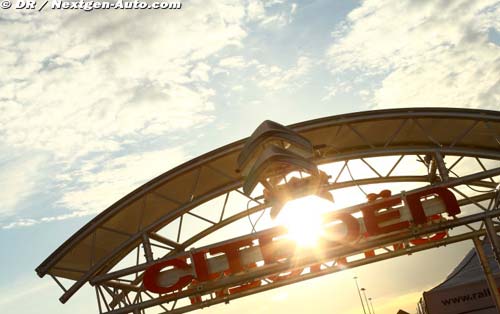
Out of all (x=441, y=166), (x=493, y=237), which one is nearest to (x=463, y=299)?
(x=493, y=237)

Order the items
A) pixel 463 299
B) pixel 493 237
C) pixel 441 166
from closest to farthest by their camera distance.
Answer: pixel 493 237 < pixel 441 166 < pixel 463 299

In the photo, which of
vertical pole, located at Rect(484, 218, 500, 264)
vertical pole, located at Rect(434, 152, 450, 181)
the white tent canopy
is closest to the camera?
vertical pole, located at Rect(484, 218, 500, 264)

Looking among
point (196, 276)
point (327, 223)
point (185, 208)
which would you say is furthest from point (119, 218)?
point (327, 223)

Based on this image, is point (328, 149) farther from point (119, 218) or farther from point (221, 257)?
point (119, 218)

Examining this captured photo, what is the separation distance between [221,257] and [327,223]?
12.1 feet

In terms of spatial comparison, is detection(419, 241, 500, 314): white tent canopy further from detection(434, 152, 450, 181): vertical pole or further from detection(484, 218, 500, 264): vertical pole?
detection(434, 152, 450, 181): vertical pole

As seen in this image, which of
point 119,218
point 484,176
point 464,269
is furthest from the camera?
point 464,269

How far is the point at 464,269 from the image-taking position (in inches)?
947

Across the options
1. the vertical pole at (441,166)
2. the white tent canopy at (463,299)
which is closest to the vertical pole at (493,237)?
the vertical pole at (441,166)

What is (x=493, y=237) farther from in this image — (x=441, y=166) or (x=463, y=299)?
(x=463, y=299)

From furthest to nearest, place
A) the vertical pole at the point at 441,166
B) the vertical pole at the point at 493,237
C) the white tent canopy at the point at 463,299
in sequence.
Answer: the white tent canopy at the point at 463,299 < the vertical pole at the point at 441,166 < the vertical pole at the point at 493,237

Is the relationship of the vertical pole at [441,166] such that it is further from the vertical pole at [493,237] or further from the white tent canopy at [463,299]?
the white tent canopy at [463,299]

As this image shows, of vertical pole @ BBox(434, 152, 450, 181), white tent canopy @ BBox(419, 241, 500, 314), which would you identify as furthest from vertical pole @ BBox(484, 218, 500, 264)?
white tent canopy @ BBox(419, 241, 500, 314)

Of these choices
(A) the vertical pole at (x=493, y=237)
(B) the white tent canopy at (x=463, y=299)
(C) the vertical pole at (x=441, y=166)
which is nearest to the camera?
(A) the vertical pole at (x=493, y=237)
